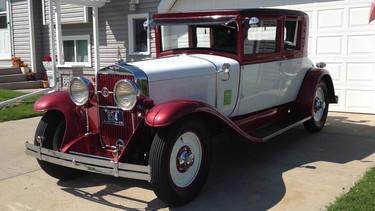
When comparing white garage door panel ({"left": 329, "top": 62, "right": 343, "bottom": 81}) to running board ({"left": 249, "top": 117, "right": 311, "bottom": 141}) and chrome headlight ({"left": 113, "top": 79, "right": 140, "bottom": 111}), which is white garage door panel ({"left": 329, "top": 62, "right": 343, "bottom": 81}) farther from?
chrome headlight ({"left": 113, "top": 79, "right": 140, "bottom": 111})

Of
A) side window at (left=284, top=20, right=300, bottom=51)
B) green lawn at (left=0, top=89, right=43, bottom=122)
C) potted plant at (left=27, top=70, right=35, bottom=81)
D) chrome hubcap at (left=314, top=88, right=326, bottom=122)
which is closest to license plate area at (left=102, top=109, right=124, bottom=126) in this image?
side window at (left=284, top=20, right=300, bottom=51)

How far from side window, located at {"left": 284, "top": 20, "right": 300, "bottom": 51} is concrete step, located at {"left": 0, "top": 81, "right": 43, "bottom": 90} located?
9883mm

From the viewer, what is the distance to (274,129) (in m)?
5.28

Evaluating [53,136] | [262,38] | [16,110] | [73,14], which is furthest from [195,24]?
[73,14]

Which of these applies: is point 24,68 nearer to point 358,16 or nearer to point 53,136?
point 53,136

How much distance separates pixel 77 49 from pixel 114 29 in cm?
201

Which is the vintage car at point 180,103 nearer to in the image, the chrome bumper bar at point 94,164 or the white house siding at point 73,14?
the chrome bumper bar at point 94,164

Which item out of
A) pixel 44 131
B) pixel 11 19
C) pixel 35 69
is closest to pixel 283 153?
pixel 44 131

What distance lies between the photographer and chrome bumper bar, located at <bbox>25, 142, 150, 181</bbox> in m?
3.47

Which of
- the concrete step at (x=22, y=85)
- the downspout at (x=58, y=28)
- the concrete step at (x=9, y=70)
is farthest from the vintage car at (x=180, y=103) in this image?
the concrete step at (x=9, y=70)

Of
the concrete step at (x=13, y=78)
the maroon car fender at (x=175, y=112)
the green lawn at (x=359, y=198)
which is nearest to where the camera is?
the maroon car fender at (x=175, y=112)

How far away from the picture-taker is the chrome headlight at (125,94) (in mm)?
3723

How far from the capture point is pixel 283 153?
5.48 m

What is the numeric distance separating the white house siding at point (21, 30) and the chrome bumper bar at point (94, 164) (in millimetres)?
11535
